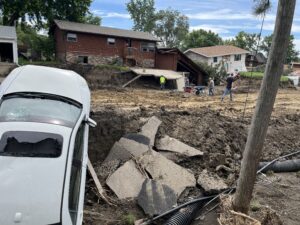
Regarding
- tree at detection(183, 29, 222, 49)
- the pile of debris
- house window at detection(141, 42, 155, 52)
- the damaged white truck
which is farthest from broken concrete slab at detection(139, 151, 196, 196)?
tree at detection(183, 29, 222, 49)

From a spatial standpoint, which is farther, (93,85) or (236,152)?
(93,85)

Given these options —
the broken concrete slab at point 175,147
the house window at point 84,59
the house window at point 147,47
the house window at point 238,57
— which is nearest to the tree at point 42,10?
the house window at point 84,59

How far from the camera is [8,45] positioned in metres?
34.1

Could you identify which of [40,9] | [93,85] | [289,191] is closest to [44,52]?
[40,9]

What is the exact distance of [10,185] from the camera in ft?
17.0

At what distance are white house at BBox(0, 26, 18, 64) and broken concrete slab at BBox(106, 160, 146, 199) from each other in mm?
26484

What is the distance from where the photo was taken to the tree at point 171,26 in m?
74.7

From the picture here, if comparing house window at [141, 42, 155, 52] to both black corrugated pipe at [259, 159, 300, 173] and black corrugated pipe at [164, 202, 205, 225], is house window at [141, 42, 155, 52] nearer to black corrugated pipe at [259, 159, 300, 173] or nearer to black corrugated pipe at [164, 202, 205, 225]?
black corrugated pipe at [259, 159, 300, 173]

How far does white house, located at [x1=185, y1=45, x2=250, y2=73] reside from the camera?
52562 mm

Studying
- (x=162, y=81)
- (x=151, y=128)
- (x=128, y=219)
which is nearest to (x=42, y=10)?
(x=162, y=81)

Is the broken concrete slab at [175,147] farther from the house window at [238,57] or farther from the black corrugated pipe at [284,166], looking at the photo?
the house window at [238,57]

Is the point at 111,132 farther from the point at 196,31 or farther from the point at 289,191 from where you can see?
the point at 196,31

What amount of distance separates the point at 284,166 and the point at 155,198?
17.1 ft

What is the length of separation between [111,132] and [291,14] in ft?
20.6
